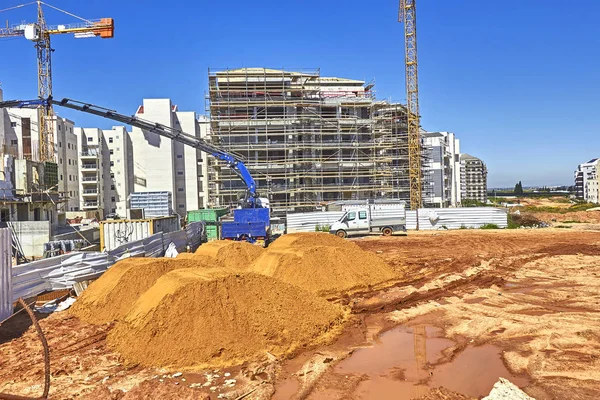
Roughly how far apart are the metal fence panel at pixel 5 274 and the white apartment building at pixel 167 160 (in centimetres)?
4624

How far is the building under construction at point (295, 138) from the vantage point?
45009 millimetres

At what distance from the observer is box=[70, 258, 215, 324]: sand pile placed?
1174cm

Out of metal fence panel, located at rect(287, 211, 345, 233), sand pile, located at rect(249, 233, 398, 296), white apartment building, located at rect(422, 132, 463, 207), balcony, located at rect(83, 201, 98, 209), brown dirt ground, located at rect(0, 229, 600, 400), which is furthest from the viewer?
white apartment building, located at rect(422, 132, 463, 207)

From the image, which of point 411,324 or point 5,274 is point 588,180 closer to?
point 411,324

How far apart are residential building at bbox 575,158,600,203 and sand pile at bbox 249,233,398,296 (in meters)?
107

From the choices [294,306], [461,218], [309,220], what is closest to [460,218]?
[461,218]

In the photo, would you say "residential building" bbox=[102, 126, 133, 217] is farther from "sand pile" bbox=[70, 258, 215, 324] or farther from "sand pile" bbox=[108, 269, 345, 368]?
"sand pile" bbox=[108, 269, 345, 368]

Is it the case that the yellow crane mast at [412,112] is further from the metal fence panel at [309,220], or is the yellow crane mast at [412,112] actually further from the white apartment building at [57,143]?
the white apartment building at [57,143]

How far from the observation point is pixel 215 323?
353 inches

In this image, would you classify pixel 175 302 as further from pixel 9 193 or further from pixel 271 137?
pixel 271 137

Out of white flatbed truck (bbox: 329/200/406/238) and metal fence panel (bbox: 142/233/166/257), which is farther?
white flatbed truck (bbox: 329/200/406/238)

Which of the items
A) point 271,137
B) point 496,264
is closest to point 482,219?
point 496,264

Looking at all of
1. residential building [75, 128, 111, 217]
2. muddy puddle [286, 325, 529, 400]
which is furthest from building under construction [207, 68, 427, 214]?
muddy puddle [286, 325, 529, 400]

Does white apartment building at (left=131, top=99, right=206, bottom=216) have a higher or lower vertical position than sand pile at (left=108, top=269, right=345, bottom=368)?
higher
